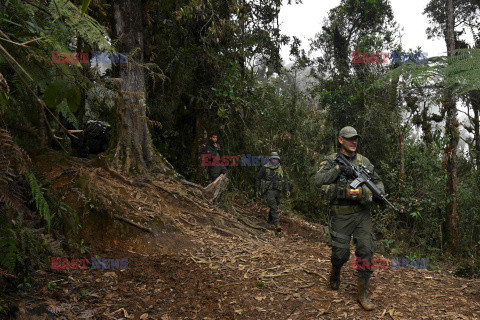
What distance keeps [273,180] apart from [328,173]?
15.6 feet

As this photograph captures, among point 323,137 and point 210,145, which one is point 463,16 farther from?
point 210,145

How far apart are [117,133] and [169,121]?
3.78m

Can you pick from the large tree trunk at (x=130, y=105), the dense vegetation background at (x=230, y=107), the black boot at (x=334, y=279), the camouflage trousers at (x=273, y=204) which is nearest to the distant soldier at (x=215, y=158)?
the dense vegetation background at (x=230, y=107)

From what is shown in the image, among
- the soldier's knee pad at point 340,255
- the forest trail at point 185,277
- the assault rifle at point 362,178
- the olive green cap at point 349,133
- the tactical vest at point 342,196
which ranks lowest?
the forest trail at point 185,277

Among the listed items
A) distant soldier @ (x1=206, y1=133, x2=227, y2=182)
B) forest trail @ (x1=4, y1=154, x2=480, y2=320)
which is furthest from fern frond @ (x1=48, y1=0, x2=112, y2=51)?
distant soldier @ (x1=206, y1=133, x2=227, y2=182)

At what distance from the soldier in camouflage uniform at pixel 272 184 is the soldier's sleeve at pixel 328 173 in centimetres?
454

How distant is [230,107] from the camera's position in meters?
9.42

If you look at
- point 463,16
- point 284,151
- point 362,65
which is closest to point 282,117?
point 284,151

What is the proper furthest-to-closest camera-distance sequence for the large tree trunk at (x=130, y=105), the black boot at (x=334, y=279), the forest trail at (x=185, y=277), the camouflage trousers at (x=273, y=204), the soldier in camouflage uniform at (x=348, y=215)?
the camouflage trousers at (x=273, y=204), the large tree trunk at (x=130, y=105), the black boot at (x=334, y=279), the soldier in camouflage uniform at (x=348, y=215), the forest trail at (x=185, y=277)

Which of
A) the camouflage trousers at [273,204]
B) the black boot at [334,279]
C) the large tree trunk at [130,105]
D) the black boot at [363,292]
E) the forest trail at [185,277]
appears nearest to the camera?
the forest trail at [185,277]

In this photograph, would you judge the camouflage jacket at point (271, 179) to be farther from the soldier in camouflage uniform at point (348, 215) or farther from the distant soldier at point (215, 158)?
the soldier in camouflage uniform at point (348, 215)

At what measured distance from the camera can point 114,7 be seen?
6109 mm

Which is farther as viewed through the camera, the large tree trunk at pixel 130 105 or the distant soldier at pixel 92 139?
the distant soldier at pixel 92 139

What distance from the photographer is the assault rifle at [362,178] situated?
377 centimetres
